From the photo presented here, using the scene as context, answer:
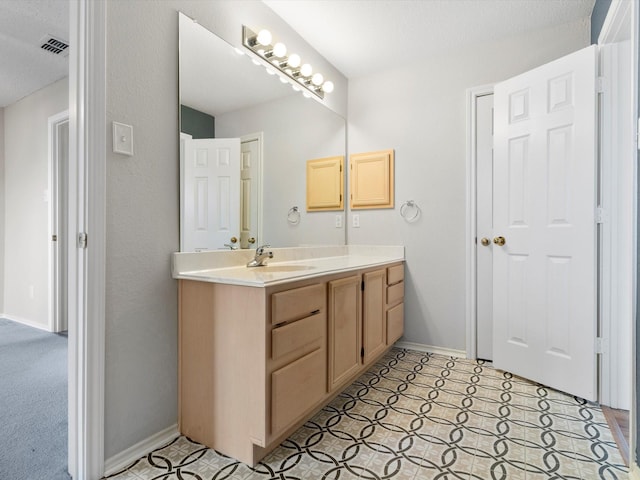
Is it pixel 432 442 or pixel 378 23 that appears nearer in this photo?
pixel 432 442

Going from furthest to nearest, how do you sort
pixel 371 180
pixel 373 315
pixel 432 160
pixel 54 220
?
pixel 54 220
pixel 371 180
pixel 432 160
pixel 373 315

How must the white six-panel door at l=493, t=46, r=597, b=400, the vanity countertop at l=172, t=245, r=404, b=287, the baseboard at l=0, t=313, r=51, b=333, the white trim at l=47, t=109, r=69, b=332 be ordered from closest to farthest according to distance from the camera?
the vanity countertop at l=172, t=245, r=404, b=287
the white six-panel door at l=493, t=46, r=597, b=400
the white trim at l=47, t=109, r=69, b=332
the baseboard at l=0, t=313, r=51, b=333

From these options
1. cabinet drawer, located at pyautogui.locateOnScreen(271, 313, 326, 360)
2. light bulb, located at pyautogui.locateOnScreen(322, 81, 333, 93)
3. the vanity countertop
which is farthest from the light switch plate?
light bulb, located at pyautogui.locateOnScreen(322, 81, 333, 93)

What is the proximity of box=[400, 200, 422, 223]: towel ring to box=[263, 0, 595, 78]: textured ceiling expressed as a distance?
1119mm

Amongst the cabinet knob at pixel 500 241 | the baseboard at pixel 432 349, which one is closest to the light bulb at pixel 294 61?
the cabinet knob at pixel 500 241

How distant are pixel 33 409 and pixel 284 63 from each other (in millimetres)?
2388

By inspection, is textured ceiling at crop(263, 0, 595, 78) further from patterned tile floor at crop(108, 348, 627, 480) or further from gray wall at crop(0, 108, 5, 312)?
gray wall at crop(0, 108, 5, 312)

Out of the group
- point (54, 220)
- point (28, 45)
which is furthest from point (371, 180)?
point (54, 220)

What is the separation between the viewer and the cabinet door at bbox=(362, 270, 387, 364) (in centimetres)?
212

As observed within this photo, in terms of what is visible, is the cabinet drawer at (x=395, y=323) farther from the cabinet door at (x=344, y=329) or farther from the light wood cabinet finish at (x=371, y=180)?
the light wood cabinet finish at (x=371, y=180)

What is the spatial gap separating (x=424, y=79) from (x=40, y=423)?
3170mm

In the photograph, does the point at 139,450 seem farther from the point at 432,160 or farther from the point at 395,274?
the point at 432,160

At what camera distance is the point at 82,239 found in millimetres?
1281

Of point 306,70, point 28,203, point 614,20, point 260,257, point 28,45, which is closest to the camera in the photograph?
point 614,20
